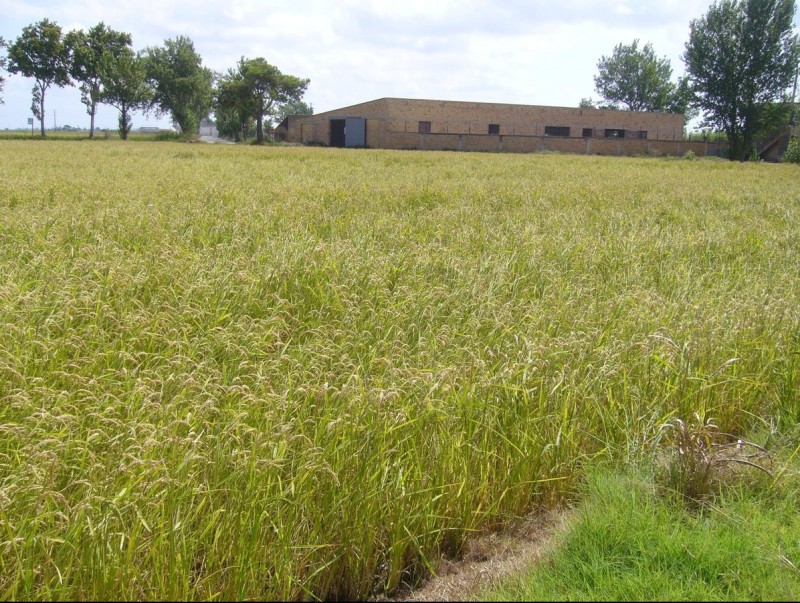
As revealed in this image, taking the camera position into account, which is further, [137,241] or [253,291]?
[137,241]

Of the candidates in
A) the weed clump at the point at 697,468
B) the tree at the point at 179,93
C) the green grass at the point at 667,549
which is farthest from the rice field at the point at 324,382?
the tree at the point at 179,93

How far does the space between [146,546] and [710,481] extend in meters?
2.51

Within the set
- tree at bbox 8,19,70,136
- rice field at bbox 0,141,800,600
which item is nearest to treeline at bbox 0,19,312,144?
tree at bbox 8,19,70,136

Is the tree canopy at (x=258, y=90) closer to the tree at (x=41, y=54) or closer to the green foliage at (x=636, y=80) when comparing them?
the tree at (x=41, y=54)

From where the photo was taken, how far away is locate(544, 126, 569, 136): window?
58.0m

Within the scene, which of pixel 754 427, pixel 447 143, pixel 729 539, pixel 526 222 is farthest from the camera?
pixel 447 143

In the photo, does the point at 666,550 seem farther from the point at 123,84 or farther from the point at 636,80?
the point at 636,80

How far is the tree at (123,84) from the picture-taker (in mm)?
64062

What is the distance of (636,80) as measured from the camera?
295 feet

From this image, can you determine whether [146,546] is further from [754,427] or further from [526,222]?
[526,222]

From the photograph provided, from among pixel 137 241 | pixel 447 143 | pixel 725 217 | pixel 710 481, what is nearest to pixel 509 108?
pixel 447 143

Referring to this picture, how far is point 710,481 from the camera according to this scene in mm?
3191

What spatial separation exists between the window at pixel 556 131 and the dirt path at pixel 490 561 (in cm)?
5799

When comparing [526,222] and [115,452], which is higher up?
[526,222]
